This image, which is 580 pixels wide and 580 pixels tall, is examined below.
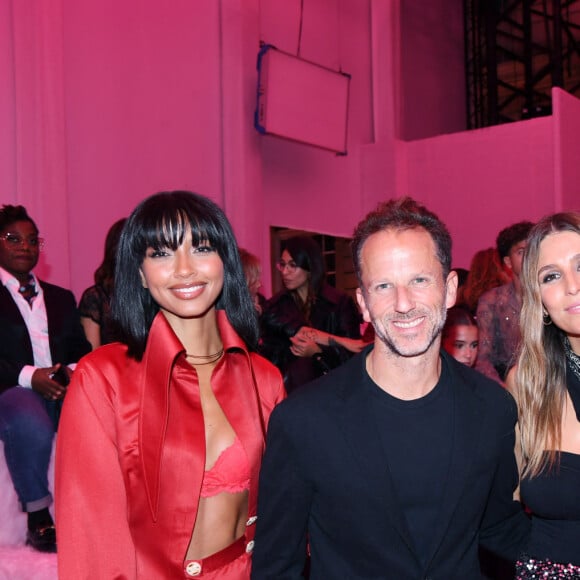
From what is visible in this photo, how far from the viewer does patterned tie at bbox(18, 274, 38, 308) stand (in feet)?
13.0

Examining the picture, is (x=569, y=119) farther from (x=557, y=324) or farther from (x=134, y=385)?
(x=134, y=385)

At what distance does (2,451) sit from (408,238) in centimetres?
247

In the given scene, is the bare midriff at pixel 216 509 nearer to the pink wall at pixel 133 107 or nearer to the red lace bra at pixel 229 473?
the red lace bra at pixel 229 473

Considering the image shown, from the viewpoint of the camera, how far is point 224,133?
7.29 metres

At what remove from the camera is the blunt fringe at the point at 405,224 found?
1.93 metres

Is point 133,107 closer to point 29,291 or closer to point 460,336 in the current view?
point 29,291

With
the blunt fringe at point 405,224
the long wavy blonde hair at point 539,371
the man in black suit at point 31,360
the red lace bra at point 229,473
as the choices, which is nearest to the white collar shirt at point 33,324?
the man in black suit at point 31,360

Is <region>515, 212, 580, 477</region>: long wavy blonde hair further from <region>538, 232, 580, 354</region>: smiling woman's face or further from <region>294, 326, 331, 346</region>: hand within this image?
<region>294, 326, 331, 346</region>: hand

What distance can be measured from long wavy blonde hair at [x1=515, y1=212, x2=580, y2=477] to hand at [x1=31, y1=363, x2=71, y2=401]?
2291 mm

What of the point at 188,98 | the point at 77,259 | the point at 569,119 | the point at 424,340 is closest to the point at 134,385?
the point at 424,340

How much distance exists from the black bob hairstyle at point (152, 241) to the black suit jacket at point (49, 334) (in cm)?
182

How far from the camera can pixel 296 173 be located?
857 cm

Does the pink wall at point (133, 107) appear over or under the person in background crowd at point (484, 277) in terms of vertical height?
over

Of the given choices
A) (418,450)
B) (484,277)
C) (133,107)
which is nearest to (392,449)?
(418,450)
